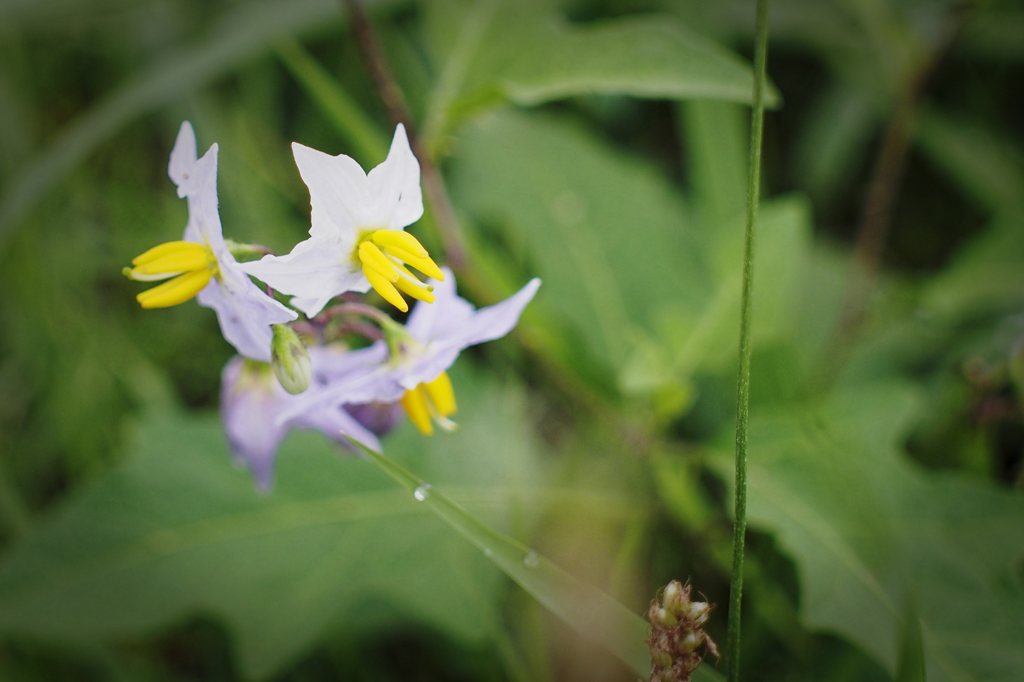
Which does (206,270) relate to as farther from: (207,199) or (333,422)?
(333,422)

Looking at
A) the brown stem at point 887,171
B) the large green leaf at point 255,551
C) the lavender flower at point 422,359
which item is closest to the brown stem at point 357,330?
the lavender flower at point 422,359

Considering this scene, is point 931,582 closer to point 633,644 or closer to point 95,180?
point 633,644

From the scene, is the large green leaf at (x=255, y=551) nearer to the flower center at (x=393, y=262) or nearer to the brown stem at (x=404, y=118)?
the brown stem at (x=404, y=118)

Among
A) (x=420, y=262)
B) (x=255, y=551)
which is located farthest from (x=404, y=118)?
(x=255, y=551)

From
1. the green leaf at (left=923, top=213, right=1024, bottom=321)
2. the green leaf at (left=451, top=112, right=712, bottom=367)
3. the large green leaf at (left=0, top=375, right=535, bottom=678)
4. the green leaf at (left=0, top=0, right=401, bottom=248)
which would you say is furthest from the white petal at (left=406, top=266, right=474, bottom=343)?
the green leaf at (left=923, top=213, right=1024, bottom=321)

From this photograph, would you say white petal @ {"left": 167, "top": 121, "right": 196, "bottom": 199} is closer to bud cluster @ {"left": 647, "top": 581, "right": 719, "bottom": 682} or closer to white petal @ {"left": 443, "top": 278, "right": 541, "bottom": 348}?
white petal @ {"left": 443, "top": 278, "right": 541, "bottom": 348}
